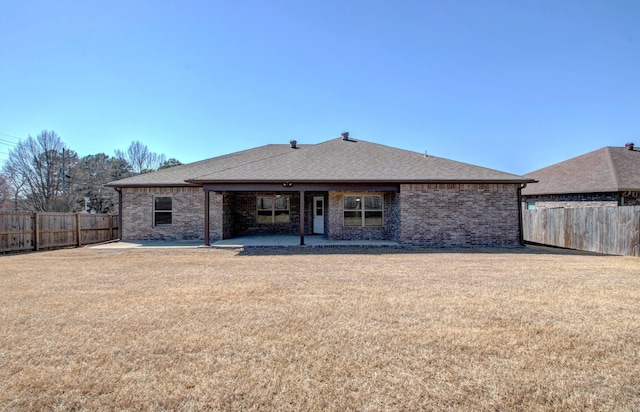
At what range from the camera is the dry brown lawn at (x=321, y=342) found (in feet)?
9.27

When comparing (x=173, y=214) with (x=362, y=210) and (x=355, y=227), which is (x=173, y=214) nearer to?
(x=355, y=227)

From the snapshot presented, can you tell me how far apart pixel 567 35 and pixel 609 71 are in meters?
3.19

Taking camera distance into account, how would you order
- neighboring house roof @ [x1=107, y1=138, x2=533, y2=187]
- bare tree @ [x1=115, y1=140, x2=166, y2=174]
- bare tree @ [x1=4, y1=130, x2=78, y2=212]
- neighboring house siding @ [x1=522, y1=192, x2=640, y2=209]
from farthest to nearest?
bare tree @ [x1=115, y1=140, x2=166, y2=174], bare tree @ [x1=4, y1=130, x2=78, y2=212], neighboring house siding @ [x1=522, y1=192, x2=640, y2=209], neighboring house roof @ [x1=107, y1=138, x2=533, y2=187]

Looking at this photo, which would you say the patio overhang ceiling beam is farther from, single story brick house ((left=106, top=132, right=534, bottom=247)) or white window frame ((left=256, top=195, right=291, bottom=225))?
white window frame ((left=256, top=195, right=291, bottom=225))

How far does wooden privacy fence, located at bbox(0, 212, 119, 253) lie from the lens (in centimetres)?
1288

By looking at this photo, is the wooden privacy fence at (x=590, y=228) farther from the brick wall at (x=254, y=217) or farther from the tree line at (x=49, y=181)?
the tree line at (x=49, y=181)

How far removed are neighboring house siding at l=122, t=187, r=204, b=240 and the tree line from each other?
16.8 meters

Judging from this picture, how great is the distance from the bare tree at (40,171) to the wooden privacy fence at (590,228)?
36162mm

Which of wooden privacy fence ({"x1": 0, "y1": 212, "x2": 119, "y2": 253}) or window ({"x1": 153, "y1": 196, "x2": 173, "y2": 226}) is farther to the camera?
window ({"x1": 153, "y1": 196, "x2": 173, "y2": 226})

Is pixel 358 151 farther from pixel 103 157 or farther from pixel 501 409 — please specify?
pixel 103 157

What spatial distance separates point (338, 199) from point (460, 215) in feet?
16.1

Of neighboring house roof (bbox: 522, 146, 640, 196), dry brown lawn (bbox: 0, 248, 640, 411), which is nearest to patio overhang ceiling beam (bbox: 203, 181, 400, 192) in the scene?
dry brown lawn (bbox: 0, 248, 640, 411)

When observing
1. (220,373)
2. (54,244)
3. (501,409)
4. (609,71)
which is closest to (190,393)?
(220,373)

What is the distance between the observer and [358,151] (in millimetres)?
16969
